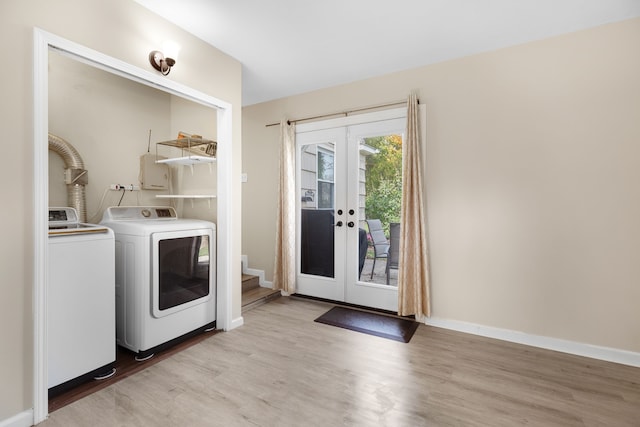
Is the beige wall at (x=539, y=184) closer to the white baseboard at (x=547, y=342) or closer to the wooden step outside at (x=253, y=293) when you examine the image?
the white baseboard at (x=547, y=342)

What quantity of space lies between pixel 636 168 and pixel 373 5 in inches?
92.2

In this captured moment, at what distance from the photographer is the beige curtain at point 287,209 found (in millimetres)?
3750

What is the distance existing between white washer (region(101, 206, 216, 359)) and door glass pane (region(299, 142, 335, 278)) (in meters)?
1.35

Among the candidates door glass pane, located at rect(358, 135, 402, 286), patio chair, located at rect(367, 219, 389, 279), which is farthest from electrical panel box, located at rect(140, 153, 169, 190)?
patio chair, located at rect(367, 219, 389, 279)

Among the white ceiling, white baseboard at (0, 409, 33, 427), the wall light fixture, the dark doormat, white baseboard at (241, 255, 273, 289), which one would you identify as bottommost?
the dark doormat

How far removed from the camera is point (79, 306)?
76.1 inches

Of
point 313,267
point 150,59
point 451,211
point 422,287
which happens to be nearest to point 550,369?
point 422,287

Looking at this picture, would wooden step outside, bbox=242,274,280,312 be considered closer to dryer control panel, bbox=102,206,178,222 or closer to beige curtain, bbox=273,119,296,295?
beige curtain, bbox=273,119,296,295

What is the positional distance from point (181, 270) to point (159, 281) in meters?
0.22

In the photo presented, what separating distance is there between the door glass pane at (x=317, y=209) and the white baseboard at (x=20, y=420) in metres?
2.69

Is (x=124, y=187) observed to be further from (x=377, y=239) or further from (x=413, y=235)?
(x=413, y=235)

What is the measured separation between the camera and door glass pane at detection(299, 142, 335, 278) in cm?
368

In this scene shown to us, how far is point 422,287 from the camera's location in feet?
9.85

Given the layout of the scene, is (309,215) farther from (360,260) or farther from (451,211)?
A: (451,211)
